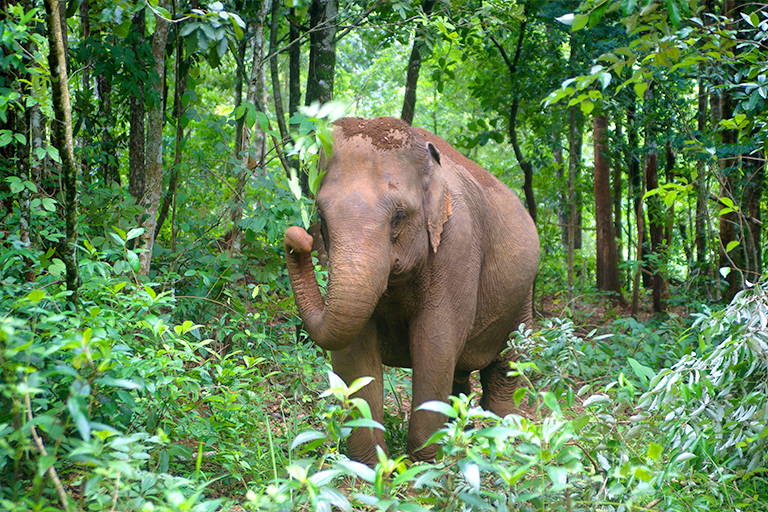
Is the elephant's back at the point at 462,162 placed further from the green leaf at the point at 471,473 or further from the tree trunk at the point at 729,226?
the tree trunk at the point at 729,226

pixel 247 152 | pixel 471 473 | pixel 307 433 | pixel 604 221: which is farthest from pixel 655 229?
pixel 307 433

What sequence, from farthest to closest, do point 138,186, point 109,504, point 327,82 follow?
point 327,82 < point 138,186 < point 109,504

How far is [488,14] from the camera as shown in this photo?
20.6 feet

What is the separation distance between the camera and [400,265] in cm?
357

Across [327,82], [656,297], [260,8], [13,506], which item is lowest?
[656,297]

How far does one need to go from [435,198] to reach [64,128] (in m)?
1.93

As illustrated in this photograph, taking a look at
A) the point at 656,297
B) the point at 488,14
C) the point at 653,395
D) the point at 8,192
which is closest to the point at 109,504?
the point at 653,395

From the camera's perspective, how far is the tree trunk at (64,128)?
2.78 meters

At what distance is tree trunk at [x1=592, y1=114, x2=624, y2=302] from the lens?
10.8 meters

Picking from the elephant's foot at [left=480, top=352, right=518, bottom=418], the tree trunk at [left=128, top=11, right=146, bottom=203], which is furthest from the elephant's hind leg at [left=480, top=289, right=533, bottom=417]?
the tree trunk at [left=128, top=11, right=146, bottom=203]

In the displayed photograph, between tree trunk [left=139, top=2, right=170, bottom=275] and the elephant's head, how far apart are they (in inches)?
60.6

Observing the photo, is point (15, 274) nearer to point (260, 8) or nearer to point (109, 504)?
point (109, 504)

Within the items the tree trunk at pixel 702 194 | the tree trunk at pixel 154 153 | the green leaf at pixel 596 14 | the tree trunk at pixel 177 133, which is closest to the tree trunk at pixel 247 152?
the tree trunk at pixel 177 133

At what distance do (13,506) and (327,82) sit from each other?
499 cm
